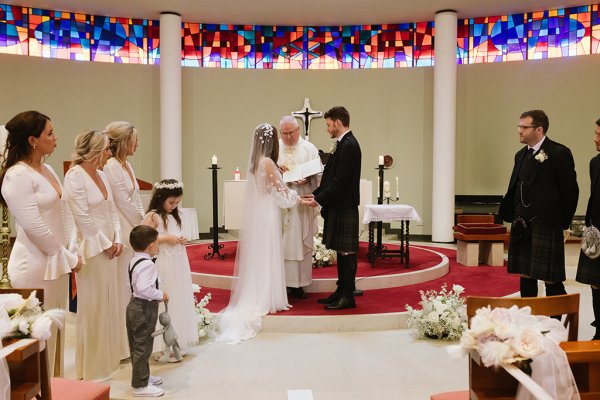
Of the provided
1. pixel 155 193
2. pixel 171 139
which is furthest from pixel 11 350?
pixel 171 139

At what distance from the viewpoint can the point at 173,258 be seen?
4.33 metres

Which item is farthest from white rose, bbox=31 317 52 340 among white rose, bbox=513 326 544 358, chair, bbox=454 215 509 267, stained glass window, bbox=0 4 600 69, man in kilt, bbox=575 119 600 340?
stained glass window, bbox=0 4 600 69

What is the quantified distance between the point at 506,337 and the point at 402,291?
420 centimetres

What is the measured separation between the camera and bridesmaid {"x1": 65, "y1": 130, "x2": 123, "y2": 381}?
3619mm

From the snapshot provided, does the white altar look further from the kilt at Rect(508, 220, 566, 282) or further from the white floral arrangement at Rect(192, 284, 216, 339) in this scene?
the kilt at Rect(508, 220, 566, 282)

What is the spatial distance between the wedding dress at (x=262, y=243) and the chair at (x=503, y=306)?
2961mm

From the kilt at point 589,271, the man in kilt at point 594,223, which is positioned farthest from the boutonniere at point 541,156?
the kilt at point 589,271

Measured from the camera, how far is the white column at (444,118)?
10328 millimetres

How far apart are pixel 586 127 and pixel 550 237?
7469 mm

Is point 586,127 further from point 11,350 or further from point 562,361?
point 11,350

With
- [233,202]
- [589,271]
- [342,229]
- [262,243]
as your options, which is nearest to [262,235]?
[262,243]

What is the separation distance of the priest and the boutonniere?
2.16 m

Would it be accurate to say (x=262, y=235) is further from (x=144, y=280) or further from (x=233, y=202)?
(x=233, y=202)

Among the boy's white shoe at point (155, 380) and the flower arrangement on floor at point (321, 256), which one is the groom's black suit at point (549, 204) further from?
the flower arrangement on floor at point (321, 256)
